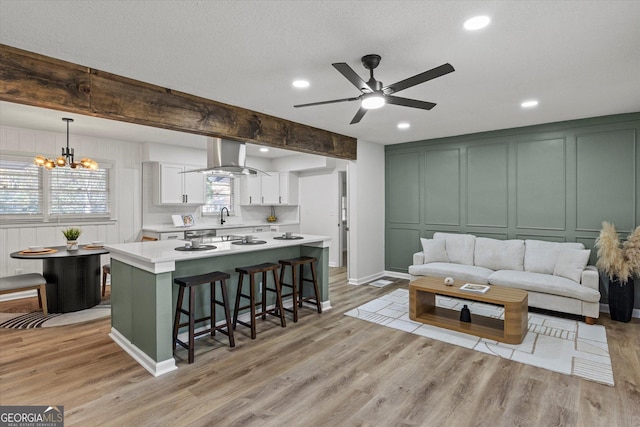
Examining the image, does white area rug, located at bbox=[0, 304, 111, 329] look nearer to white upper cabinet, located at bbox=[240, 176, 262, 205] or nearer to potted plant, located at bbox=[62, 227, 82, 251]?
potted plant, located at bbox=[62, 227, 82, 251]

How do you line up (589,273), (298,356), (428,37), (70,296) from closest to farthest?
(428,37) → (298,356) → (589,273) → (70,296)

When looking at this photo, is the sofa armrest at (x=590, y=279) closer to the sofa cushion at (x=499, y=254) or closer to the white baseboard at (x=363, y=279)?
the sofa cushion at (x=499, y=254)

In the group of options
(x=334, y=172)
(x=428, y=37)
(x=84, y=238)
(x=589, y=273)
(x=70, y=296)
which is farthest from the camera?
(x=334, y=172)

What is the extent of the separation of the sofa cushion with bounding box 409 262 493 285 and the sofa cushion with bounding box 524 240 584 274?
1.70ft

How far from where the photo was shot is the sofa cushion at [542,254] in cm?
443

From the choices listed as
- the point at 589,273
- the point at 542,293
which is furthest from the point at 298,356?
the point at 589,273

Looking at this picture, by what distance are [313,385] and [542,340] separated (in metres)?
2.43

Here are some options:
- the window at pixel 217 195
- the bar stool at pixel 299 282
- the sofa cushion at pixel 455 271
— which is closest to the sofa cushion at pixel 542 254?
the sofa cushion at pixel 455 271

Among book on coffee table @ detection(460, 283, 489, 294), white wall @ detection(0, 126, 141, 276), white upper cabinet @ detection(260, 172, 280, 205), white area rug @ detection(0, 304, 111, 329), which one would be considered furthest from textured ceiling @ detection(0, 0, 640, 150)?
white upper cabinet @ detection(260, 172, 280, 205)

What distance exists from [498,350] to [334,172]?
4.96 m

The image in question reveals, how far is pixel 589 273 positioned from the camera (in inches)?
154

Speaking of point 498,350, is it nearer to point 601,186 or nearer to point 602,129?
point 601,186

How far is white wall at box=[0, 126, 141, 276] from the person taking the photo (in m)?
4.97

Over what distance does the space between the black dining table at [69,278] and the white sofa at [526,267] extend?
4488mm
